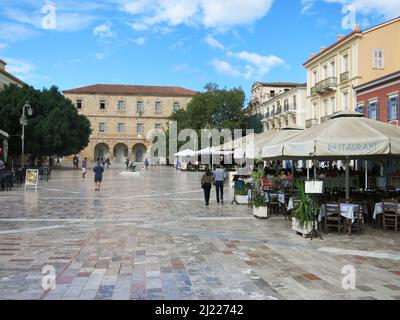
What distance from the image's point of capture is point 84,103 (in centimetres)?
7606

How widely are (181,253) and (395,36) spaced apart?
3337cm

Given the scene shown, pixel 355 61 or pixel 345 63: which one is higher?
pixel 345 63

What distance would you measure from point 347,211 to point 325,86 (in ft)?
99.8

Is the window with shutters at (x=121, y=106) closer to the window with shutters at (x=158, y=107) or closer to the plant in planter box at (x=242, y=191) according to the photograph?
the window with shutters at (x=158, y=107)

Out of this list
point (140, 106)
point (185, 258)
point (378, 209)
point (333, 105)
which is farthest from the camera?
point (140, 106)

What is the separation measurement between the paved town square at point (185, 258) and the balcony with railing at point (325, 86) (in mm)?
28204

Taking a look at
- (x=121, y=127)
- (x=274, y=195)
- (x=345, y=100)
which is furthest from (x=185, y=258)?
(x=121, y=127)

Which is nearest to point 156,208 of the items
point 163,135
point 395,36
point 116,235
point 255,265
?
point 116,235

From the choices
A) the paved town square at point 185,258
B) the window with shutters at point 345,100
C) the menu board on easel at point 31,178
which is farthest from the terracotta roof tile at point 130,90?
the paved town square at point 185,258

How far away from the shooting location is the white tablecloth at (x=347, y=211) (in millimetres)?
9008

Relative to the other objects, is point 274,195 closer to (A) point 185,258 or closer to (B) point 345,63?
(A) point 185,258

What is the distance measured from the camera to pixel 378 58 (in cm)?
3372

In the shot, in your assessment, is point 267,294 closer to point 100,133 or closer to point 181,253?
point 181,253
